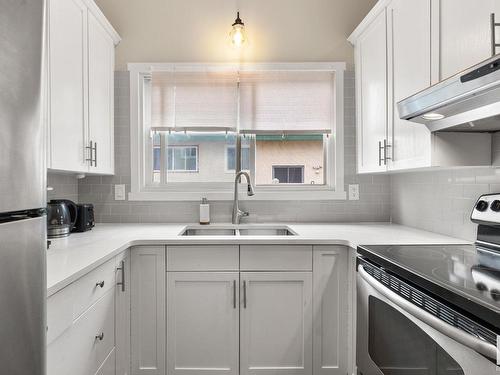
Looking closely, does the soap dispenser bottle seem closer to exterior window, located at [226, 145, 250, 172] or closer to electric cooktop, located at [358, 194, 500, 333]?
exterior window, located at [226, 145, 250, 172]

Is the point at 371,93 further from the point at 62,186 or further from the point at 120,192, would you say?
the point at 62,186

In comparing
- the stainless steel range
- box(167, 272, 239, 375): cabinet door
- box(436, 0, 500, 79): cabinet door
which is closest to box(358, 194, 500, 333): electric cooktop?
the stainless steel range

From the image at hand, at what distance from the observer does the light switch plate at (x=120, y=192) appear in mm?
2479

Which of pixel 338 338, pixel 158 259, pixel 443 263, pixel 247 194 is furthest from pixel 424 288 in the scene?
pixel 247 194

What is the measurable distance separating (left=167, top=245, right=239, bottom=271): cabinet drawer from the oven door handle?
2.52 feet

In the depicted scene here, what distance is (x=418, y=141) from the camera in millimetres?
1594

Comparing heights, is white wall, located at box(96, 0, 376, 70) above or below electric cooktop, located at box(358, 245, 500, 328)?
above

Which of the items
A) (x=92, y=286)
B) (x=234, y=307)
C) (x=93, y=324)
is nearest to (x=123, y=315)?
(x=93, y=324)

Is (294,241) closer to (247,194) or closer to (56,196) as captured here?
(247,194)

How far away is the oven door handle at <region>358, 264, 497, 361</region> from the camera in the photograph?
0.79 metres

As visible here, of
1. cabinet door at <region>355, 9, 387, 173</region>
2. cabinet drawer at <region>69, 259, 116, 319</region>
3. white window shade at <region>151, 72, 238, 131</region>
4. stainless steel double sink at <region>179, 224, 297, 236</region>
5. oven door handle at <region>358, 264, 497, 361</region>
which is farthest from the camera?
white window shade at <region>151, 72, 238, 131</region>

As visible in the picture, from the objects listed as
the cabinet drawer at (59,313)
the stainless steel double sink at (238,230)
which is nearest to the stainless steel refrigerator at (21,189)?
the cabinet drawer at (59,313)

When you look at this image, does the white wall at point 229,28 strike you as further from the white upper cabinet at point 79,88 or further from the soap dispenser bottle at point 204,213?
the soap dispenser bottle at point 204,213

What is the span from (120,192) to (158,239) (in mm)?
855
